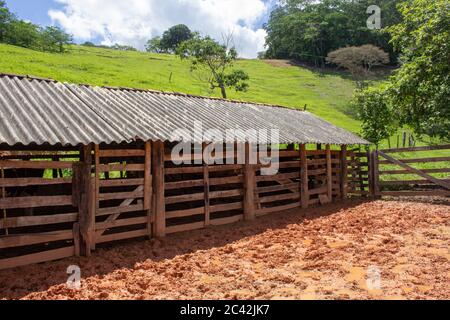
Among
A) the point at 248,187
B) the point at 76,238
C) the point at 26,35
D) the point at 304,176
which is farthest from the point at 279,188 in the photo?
the point at 26,35

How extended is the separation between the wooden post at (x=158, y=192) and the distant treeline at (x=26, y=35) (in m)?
39.3

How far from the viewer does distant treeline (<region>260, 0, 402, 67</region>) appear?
60875 mm

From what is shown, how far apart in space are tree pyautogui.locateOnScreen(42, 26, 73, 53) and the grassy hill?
4.69ft

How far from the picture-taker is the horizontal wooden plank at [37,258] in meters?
6.39

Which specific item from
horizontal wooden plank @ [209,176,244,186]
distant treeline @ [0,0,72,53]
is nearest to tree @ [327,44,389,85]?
distant treeline @ [0,0,72,53]

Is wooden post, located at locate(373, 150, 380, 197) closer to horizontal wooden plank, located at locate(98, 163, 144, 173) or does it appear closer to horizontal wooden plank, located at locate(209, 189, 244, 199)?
horizontal wooden plank, located at locate(209, 189, 244, 199)

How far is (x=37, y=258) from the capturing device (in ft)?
22.1

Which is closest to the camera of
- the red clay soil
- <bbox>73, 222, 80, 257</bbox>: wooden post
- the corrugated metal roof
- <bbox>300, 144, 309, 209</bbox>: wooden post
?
the red clay soil

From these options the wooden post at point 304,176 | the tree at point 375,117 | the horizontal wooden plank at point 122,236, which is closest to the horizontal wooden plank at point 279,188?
the wooden post at point 304,176

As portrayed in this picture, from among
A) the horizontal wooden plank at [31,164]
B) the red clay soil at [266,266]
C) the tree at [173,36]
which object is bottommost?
the red clay soil at [266,266]

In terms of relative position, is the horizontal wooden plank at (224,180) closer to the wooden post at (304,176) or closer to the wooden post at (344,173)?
the wooden post at (304,176)

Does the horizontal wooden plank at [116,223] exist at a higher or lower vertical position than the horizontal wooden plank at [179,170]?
lower

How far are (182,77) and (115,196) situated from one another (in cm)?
3433
